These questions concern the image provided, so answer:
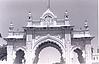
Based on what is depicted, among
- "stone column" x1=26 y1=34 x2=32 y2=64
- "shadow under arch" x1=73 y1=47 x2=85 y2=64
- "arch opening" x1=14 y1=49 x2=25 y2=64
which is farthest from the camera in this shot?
"arch opening" x1=14 y1=49 x2=25 y2=64

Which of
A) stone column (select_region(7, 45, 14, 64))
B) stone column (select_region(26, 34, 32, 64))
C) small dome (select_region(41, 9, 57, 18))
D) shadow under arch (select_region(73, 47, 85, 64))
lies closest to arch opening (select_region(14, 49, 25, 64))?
stone column (select_region(7, 45, 14, 64))

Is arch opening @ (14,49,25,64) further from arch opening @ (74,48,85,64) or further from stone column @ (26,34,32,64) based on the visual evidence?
arch opening @ (74,48,85,64)

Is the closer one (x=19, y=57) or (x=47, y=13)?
(x=47, y=13)

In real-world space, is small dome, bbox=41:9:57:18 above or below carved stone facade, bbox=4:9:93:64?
above

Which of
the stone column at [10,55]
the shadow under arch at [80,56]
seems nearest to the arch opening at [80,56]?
the shadow under arch at [80,56]

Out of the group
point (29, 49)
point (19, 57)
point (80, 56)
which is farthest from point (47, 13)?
point (19, 57)

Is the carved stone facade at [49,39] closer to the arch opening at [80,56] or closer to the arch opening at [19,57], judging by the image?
the arch opening at [80,56]

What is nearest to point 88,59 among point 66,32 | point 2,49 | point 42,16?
point 66,32

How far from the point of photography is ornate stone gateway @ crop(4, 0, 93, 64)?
37.9 metres

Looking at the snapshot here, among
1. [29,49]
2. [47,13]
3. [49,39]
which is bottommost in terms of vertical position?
[29,49]

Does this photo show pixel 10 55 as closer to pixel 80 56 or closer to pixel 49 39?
pixel 49 39

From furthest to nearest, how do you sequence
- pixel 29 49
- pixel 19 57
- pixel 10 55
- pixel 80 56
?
pixel 19 57
pixel 80 56
pixel 10 55
pixel 29 49

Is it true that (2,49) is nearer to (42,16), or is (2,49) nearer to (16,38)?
(16,38)

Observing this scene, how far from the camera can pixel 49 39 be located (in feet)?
125
